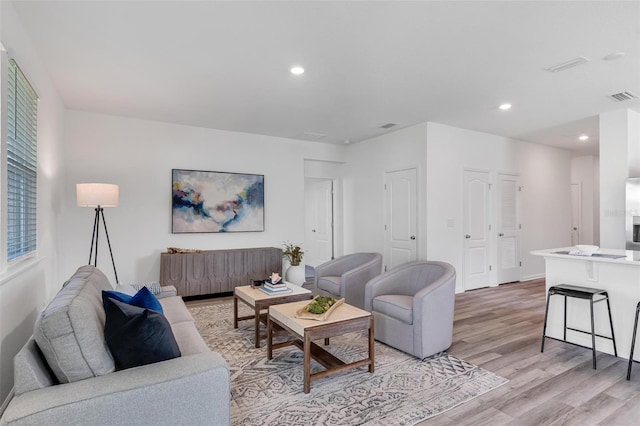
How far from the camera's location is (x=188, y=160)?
217 inches

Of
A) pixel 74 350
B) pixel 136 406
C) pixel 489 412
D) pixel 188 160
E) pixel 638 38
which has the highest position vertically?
pixel 638 38

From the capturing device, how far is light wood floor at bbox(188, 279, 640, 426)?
217 centimetres

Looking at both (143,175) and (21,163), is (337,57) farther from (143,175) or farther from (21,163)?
(143,175)

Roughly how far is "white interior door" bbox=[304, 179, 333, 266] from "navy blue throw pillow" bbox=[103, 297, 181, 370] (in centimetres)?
539

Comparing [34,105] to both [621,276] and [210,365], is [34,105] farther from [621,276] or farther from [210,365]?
[621,276]

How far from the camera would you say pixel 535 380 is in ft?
8.71

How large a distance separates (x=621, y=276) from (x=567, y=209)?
5.04m

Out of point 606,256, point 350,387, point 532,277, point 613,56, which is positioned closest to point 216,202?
point 350,387

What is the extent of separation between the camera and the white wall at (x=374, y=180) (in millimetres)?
5348

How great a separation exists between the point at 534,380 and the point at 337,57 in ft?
10.2

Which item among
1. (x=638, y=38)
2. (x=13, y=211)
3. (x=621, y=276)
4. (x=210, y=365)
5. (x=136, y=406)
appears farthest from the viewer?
(x=621, y=276)

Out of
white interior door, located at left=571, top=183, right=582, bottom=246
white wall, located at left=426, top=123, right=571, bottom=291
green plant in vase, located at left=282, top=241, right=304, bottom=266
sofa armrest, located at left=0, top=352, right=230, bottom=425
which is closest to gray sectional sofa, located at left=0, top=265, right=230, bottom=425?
sofa armrest, located at left=0, top=352, right=230, bottom=425

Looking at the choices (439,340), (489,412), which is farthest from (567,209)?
(489,412)

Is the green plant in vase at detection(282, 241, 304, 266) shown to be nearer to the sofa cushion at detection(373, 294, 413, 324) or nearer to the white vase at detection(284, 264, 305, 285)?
the white vase at detection(284, 264, 305, 285)
